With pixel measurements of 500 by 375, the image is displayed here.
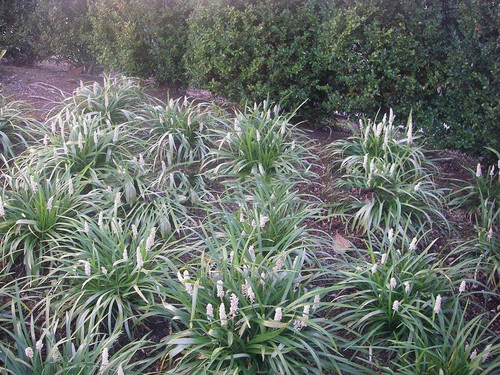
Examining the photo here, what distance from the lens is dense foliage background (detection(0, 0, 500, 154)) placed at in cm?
526

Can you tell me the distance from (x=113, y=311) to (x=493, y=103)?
12.2 feet

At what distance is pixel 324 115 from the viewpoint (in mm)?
6203

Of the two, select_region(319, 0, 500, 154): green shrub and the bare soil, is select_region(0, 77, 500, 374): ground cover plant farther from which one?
select_region(319, 0, 500, 154): green shrub

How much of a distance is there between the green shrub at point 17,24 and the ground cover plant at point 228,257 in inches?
104

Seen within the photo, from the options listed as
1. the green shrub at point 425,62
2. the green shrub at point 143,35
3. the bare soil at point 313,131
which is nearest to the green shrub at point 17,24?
the bare soil at point 313,131

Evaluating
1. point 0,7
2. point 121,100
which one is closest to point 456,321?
point 121,100

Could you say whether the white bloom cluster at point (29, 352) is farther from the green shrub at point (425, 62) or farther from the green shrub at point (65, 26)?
the green shrub at point (65, 26)

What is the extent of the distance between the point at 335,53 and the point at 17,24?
467 cm

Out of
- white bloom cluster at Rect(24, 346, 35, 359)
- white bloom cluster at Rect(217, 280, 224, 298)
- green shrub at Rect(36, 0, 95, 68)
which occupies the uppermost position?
green shrub at Rect(36, 0, 95, 68)

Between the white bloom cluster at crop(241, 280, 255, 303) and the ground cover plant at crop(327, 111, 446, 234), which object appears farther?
the ground cover plant at crop(327, 111, 446, 234)

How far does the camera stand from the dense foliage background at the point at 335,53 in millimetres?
5262

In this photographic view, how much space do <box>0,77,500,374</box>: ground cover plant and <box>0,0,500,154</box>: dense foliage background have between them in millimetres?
495

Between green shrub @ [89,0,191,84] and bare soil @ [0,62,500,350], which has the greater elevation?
green shrub @ [89,0,191,84]

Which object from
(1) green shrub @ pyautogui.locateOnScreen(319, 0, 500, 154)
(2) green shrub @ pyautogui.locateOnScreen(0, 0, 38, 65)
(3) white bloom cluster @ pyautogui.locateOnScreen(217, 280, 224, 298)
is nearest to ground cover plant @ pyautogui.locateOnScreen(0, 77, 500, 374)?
(3) white bloom cluster @ pyautogui.locateOnScreen(217, 280, 224, 298)
